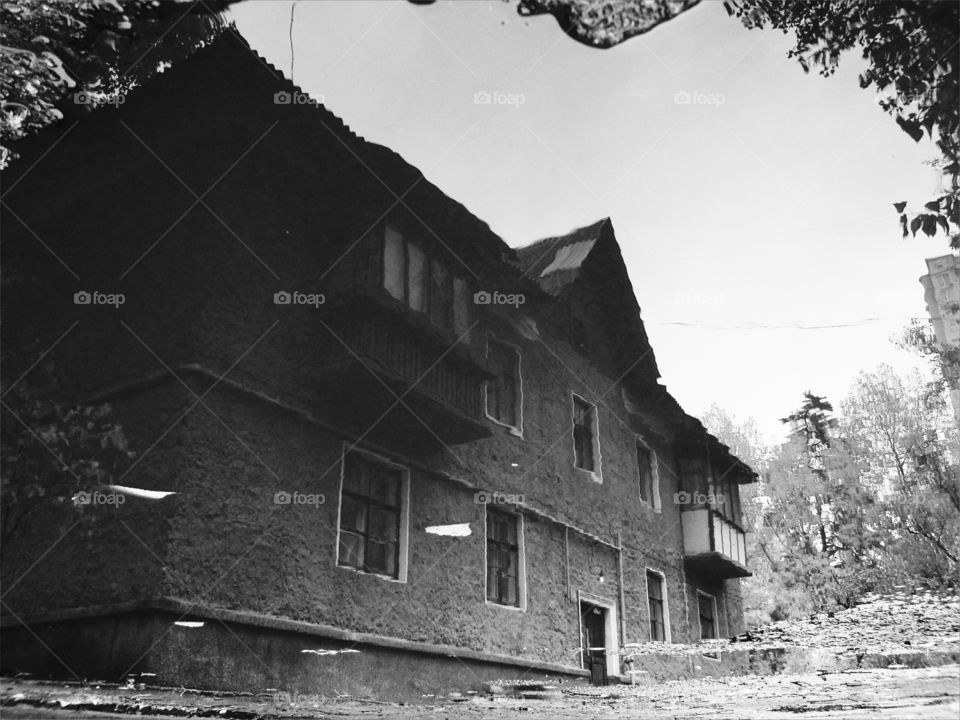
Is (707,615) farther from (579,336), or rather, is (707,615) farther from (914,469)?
(914,469)

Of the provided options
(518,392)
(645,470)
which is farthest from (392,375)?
(645,470)

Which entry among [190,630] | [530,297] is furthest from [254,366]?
[530,297]

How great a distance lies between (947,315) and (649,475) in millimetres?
12809

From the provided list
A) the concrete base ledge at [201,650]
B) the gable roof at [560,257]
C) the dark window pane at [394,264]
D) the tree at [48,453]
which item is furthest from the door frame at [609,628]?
the tree at [48,453]

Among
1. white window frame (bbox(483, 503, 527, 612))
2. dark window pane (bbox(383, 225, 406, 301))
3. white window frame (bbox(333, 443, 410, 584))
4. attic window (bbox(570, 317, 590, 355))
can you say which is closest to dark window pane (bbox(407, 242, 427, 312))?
dark window pane (bbox(383, 225, 406, 301))

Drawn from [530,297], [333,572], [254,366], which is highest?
[530,297]

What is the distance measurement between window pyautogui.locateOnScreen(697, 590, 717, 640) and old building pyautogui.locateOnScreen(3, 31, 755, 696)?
5628mm

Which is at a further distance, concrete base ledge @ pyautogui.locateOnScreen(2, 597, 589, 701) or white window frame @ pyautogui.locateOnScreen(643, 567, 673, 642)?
white window frame @ pyautogui.locateOnScreen(643, 567, 673, 642)

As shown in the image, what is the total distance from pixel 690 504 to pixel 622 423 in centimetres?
259

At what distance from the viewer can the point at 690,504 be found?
16.2m

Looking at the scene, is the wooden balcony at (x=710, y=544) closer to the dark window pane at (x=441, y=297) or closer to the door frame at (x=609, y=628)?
the door frame at (x=609, y=628)

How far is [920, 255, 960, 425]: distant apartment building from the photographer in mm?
3613

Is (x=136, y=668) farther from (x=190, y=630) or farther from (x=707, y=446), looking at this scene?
(x=707, y=446)

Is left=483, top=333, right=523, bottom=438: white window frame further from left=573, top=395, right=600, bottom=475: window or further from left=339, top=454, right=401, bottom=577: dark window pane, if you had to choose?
left=339, top=454, right=401, bottom=577: dark window pane
